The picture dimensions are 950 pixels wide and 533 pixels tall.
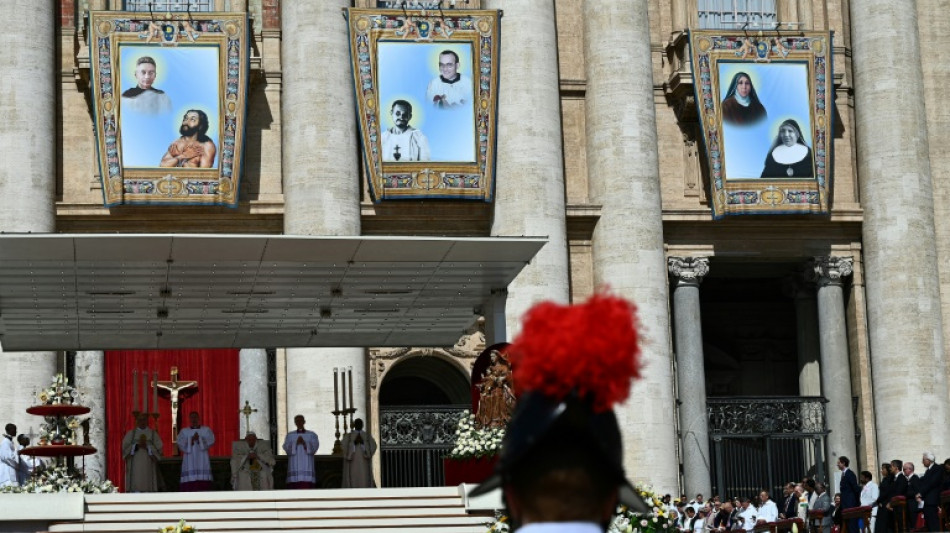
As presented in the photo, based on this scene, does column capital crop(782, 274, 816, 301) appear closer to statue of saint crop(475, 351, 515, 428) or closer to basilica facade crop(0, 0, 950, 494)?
basilica facade crop(0, 0, 950, 494)

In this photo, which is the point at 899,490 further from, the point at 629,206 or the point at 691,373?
the point at 629,206

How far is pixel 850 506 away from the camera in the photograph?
964 inches

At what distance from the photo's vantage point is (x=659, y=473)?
31.4 metres

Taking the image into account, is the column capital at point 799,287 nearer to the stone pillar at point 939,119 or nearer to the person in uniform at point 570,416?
the stone pillar at point 939,119

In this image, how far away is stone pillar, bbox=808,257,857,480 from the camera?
110ft

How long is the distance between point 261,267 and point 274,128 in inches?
383

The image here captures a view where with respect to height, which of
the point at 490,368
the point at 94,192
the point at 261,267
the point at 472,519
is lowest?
the point at 472,519

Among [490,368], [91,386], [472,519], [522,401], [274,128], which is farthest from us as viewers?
[274,128]

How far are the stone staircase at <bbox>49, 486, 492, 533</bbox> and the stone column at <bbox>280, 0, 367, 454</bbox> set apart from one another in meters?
8.96

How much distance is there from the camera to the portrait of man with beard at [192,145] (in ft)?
103

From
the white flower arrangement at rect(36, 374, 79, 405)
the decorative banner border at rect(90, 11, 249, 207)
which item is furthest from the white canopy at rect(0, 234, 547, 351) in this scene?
the decorative banner border at rect(90, 11, 249, 207)

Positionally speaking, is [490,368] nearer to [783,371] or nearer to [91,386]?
[91,386]

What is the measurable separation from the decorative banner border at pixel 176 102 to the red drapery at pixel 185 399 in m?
3.03

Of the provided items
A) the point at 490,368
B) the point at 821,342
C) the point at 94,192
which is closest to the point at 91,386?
the point at 94,192
